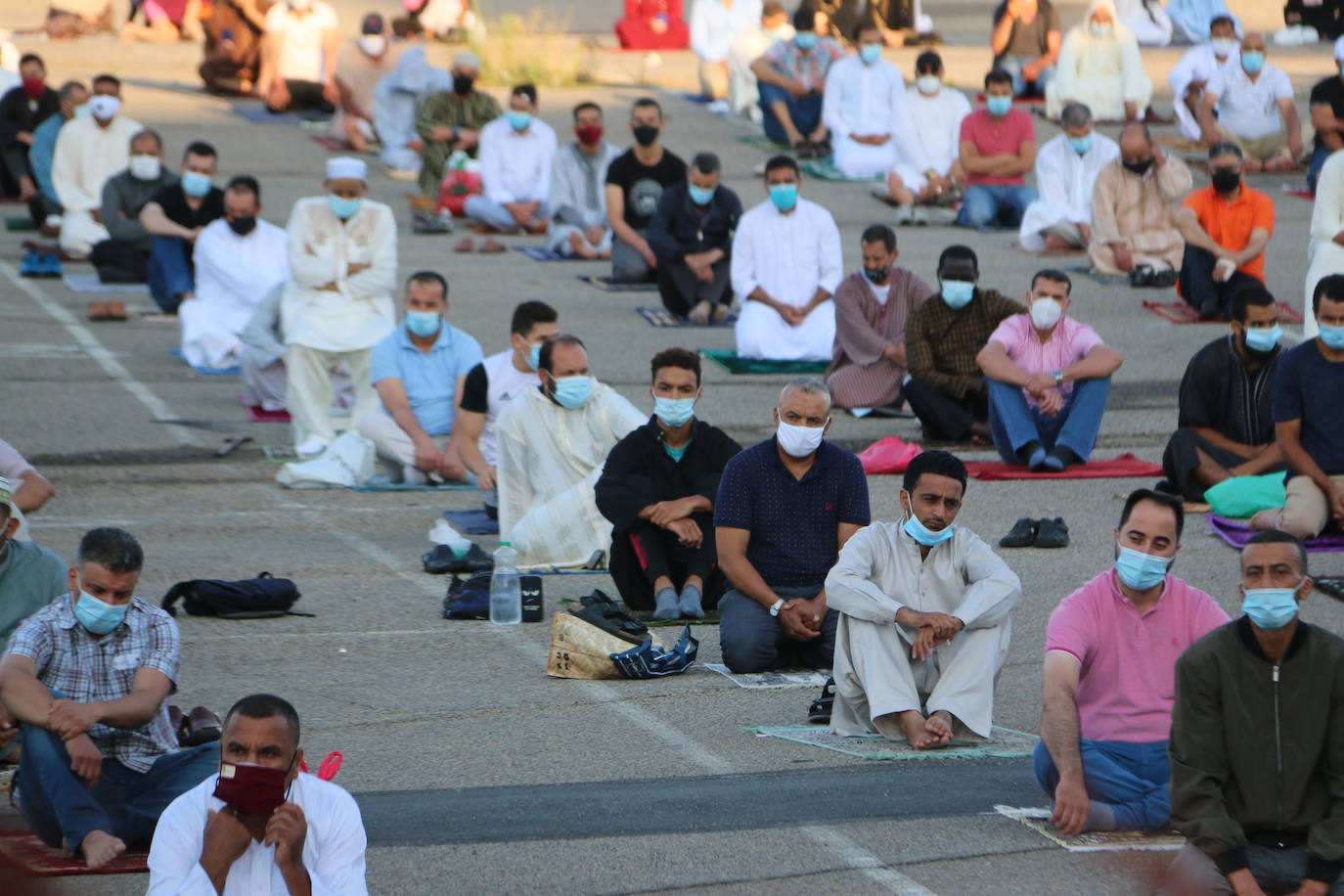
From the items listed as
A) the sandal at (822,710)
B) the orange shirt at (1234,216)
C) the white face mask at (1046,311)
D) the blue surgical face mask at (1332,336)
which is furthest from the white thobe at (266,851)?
the orange shirt at (1234,216)

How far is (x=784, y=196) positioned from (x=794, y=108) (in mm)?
8020

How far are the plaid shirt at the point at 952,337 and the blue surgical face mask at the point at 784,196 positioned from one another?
2.37m

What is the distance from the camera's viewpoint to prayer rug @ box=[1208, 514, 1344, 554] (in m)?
10.3

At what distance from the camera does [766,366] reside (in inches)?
608

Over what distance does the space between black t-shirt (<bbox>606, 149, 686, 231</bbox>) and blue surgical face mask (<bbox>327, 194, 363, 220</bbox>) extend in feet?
15.4

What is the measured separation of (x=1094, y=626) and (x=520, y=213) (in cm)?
1454

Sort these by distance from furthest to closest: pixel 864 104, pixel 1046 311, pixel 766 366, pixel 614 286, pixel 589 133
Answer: pixel 864 104 → pixel 589 133 → pixel 614 286 → pixel 766 366 → pixel 1046 311

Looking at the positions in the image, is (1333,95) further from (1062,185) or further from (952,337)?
(952,337)

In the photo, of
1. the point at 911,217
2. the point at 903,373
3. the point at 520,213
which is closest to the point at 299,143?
the point at 520,213

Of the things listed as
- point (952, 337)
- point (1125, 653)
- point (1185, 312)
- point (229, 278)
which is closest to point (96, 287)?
point (229, 278)

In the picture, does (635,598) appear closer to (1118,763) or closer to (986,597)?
(986,597)

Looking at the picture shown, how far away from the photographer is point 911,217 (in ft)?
66.7

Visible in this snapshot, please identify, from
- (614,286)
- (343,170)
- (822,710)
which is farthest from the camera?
(614,286)

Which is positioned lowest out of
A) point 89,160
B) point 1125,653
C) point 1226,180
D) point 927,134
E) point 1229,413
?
point 1125,653
